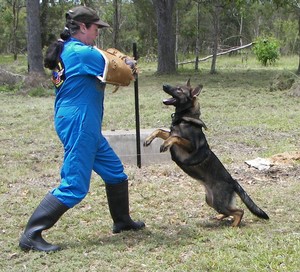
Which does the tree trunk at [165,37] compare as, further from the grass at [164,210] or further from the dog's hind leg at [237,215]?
the dog's hind leg at [237,215]

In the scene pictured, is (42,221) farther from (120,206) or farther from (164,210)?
(164,210)

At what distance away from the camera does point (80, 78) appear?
439 cm

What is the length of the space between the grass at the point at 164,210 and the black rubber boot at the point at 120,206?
0.11m

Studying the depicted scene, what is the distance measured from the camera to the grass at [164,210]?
14.1 ft

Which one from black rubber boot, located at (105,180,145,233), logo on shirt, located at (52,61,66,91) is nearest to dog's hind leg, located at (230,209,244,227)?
black rubber boot, located at (105,180,145,233)

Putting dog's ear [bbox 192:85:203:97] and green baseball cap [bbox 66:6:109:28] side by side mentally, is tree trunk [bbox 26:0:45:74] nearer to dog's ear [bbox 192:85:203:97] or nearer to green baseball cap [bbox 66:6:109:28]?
dog's ear [bbox 192:85:203:97]

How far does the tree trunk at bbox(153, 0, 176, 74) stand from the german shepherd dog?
1821 centimetres

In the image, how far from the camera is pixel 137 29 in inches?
1859

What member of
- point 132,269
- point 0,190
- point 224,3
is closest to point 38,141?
point 0,190

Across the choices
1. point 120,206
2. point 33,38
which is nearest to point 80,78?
point 120,206

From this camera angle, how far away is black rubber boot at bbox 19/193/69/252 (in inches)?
175

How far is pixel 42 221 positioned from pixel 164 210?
164cm

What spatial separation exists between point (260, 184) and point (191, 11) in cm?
3482

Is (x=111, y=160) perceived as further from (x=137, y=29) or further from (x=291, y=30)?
(x=137, y=29)
